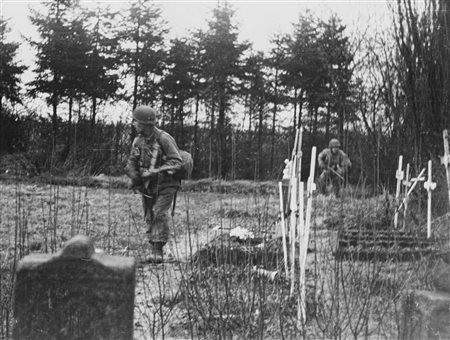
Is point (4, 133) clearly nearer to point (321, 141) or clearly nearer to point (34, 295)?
point (321, 141)

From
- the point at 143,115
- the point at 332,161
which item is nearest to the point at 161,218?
the point at 143,115

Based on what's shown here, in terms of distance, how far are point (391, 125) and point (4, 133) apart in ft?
50.7

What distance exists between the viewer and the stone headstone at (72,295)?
130 inches

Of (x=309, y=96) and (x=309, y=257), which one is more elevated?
(x=309, y=96)

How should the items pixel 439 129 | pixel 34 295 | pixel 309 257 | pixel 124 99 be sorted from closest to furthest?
pixel 34 295
pixel 309 257
pixel 439 129
pixel 124 99

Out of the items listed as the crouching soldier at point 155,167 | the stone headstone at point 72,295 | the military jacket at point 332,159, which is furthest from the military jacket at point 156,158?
the military jacket at point 332,159

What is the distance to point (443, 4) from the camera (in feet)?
28.1

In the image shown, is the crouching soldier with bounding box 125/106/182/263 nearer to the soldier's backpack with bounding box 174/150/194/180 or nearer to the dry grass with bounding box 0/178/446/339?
the soldier's backpack with bounding box 174/150/194/180

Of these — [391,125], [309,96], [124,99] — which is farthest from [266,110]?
[391,125]

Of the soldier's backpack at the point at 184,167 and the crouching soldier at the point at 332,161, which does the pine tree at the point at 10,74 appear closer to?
the crouching soldier at the point at 332,161

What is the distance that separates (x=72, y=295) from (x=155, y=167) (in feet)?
14.7

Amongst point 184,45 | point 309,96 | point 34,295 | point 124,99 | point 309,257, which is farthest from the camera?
point 309,96

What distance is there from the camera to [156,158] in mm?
7684

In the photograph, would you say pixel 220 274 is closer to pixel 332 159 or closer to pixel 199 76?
pixel 332 159
